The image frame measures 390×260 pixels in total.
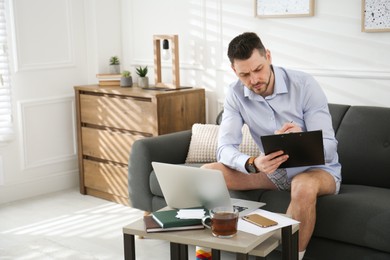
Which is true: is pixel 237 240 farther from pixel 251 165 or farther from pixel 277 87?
pixel 277 87

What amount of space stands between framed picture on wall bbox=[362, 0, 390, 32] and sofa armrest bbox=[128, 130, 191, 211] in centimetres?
128

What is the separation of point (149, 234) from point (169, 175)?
0.92 ft

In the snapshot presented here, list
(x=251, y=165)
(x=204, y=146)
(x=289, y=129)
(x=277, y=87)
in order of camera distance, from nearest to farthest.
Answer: (x=289, y=129) < (x=251, y=165) < (x=277, y=87) < (x=204, y=146)

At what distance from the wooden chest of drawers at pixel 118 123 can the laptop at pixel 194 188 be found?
1.65m

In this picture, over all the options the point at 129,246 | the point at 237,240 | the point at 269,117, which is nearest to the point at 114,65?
the point at 269,117

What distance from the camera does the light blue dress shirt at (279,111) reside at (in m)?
3.01

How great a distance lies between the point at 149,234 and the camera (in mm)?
2285

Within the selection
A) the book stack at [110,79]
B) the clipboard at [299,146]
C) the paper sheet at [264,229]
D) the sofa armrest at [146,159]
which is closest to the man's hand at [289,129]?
the clipboard at [299,146]

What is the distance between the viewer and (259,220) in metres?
2.30

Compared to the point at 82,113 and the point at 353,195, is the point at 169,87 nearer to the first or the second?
the point at 82,113

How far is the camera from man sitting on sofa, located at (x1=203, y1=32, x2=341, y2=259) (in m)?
2.83

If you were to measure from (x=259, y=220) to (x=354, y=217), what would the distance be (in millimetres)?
675

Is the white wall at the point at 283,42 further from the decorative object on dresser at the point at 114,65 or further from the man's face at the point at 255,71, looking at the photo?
the man's face at the point at 255,71

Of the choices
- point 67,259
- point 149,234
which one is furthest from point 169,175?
point 67,259
